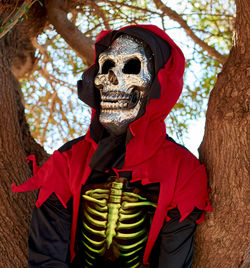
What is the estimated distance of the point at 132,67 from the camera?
2383 millimetres

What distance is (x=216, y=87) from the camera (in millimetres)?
2375

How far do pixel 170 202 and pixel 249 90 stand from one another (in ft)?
2.10

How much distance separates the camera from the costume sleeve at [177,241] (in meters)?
2.21

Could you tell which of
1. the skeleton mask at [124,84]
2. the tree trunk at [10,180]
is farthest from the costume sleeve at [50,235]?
the skeleton mask at [124,84]

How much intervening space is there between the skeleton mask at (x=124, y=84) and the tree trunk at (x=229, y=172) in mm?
368

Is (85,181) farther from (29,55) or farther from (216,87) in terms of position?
(29,55)

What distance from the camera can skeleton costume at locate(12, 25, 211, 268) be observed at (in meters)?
2.23

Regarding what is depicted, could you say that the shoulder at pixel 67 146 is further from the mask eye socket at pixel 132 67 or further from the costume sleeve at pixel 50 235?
the mask eye socket at pixel 132 67

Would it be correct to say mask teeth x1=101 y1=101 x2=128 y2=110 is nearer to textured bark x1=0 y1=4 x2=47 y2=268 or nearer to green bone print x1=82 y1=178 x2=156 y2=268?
green bone print x1=82 y1=178 x2=156 y2=268

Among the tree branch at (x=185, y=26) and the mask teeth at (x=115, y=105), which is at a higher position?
the tree branch at (x=185, y=26)

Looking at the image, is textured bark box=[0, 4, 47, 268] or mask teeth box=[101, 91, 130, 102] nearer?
mask teeth box=[101, 91, 130, 102]

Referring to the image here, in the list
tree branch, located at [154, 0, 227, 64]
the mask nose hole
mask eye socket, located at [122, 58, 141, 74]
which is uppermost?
tree branch, located at [154, 0, 227, 64]

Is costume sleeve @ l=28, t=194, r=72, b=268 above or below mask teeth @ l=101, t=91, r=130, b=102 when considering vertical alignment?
below

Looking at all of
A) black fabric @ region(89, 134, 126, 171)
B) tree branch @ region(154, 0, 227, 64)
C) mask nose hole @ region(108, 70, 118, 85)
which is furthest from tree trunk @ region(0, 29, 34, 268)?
tree branch @ region(154, 0, 227, 64)
